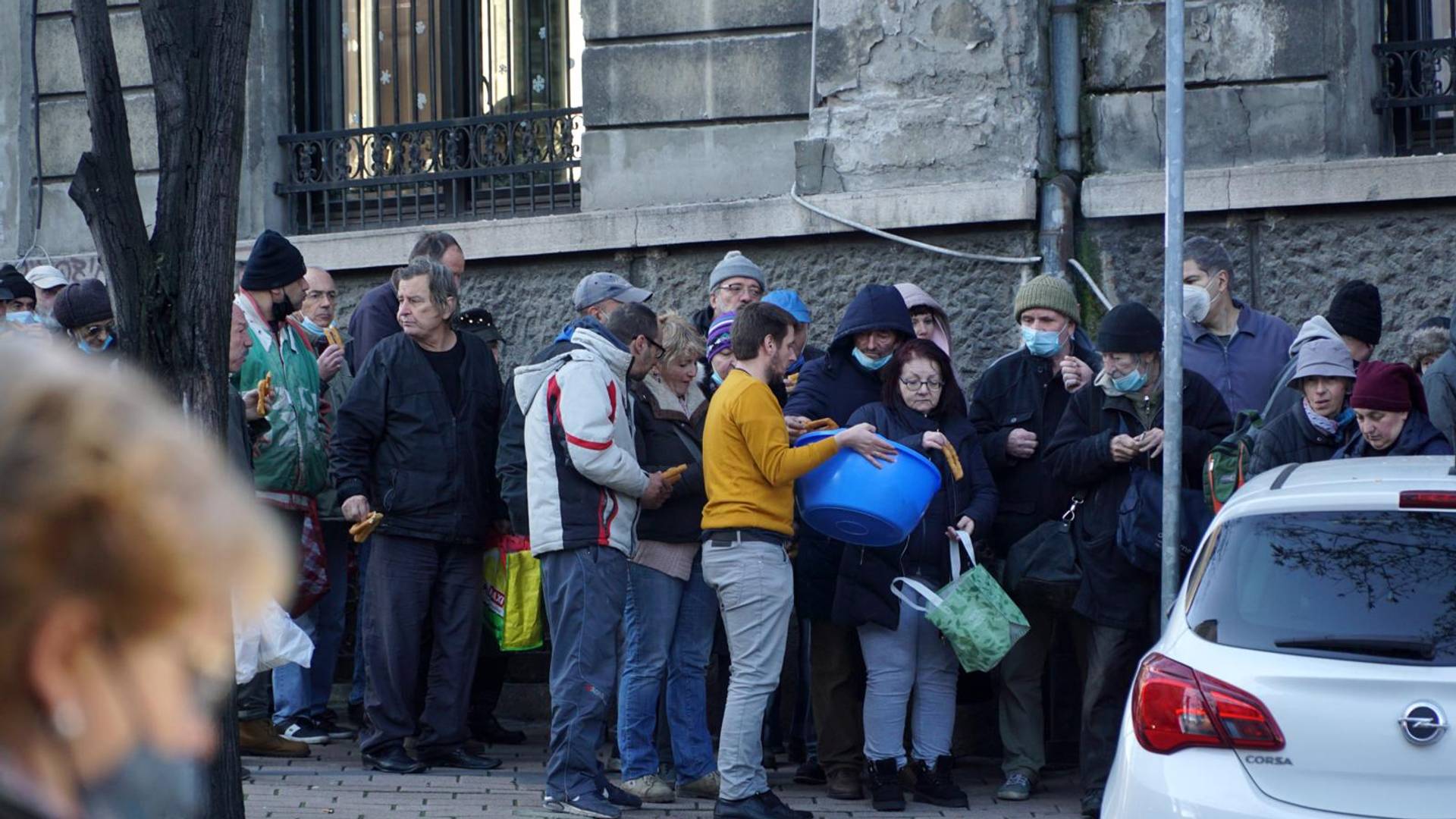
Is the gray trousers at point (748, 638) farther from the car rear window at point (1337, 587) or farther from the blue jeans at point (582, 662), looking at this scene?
the car rear window at point (1337, 587)

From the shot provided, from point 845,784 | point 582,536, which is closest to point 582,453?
point 582,536

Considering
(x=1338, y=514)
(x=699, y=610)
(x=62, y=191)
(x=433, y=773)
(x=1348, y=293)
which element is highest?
(x=62, y=191)

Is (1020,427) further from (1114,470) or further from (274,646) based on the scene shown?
(274,646)

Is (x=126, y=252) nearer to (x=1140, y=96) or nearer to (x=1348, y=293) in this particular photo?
(x=1348, y=293)

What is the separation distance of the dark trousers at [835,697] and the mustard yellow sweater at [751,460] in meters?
0.72

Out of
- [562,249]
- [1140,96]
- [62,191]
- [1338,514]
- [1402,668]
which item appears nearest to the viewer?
[1402,668]

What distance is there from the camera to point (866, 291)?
7.87 meters

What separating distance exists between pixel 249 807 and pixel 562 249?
4.66m

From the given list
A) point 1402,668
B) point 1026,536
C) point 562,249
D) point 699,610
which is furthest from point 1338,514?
point 562,249

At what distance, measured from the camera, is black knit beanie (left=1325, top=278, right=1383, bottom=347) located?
7.98 metres

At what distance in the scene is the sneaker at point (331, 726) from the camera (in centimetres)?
834

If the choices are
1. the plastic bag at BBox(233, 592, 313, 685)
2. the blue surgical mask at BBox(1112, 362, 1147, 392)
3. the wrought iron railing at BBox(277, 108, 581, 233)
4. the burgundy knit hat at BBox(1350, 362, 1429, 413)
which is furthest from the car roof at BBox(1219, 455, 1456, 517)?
the wrought iron railing at BBox(277, 108, 581, 233)

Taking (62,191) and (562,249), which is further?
(62,191)

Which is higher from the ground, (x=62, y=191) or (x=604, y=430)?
(x=62, y=191)
